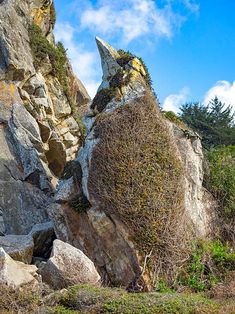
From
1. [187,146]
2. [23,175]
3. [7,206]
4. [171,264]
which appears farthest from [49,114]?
[171,264]

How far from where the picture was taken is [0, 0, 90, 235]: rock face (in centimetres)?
A: 1814

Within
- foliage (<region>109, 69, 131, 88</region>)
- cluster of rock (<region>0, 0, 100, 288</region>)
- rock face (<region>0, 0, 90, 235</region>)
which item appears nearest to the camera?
cluster of rock (<region>0, 0, 100, 288</region>)

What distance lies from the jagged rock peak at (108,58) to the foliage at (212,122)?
2590 centimetres

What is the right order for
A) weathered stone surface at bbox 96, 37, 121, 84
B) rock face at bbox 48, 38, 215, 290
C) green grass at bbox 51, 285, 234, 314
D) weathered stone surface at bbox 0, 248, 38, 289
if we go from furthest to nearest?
1. weathered stone surface at bbox 96, 37, 121, 84
2. rock face at bbox 48, 38, 215, 290
3. weathered stone surface at bbox 0, 248, 38, 289
4. green grass at bbox 51, 285, 234, 314

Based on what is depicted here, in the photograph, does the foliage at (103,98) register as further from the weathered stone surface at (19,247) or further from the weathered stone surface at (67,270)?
the weathered stone surface at (67,270)

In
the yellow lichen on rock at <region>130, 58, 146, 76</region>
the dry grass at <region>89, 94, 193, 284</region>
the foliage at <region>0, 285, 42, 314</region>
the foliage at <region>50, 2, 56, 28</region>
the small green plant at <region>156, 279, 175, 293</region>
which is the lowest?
the foliage at <region>0, 285, 42, 314</region>

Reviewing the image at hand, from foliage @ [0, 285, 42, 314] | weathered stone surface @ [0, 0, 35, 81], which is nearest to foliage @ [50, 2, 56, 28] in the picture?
weathered stone surface @ [0, 0, 35, 81]

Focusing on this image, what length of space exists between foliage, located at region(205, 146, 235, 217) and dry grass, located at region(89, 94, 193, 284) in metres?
2.84

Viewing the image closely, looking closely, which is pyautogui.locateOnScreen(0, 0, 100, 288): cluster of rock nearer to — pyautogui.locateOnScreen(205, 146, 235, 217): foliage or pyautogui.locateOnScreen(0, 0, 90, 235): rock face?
pyautogui.locateOnScreen(0, 0, 90, 235): rock face

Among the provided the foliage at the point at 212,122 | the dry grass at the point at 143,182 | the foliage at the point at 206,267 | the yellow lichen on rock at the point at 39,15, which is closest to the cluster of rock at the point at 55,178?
the yellow lichen on rock at the point at 39,15

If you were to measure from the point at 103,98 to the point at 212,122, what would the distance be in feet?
108

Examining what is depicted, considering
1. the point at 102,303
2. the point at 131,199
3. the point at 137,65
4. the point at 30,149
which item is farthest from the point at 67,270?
the point at 30,149

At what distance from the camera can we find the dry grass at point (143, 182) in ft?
41.5

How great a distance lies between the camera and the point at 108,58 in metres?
18.2
